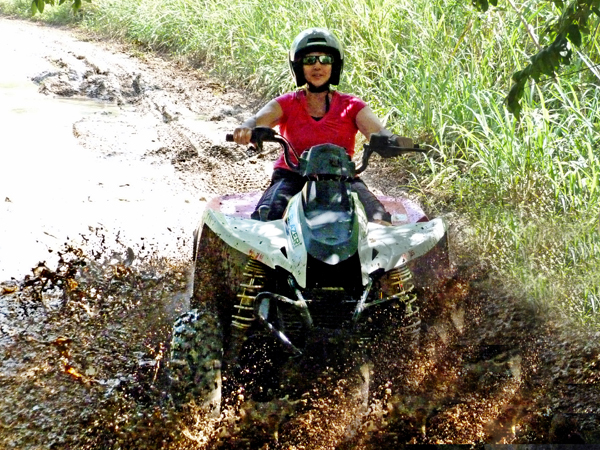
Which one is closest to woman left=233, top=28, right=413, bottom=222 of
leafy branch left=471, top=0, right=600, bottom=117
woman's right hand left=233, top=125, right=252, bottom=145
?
woman's right hand left=233, top=125, right=252, bottom=145

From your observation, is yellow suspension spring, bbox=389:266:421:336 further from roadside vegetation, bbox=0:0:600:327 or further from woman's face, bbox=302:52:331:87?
woman's face, bbox=302:52:331:87

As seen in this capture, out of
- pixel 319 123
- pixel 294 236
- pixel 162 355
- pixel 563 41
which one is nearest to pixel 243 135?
pixel 294 236

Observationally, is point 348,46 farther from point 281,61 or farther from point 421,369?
point 421,369

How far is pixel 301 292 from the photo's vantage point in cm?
337

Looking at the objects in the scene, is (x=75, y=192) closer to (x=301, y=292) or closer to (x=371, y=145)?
(x=371, y=145)

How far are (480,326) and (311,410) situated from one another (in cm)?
135

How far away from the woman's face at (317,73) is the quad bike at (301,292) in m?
0.95

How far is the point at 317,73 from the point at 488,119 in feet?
7.30

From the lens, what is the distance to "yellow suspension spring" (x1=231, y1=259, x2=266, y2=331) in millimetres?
3562

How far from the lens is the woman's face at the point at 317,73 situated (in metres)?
4.75

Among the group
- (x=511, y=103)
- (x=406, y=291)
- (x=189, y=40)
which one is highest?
(x=511, y=103)

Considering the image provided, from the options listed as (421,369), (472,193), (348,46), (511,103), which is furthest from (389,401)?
(348,46)

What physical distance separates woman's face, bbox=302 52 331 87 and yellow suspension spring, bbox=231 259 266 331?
1598mm

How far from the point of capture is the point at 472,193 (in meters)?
5.80
